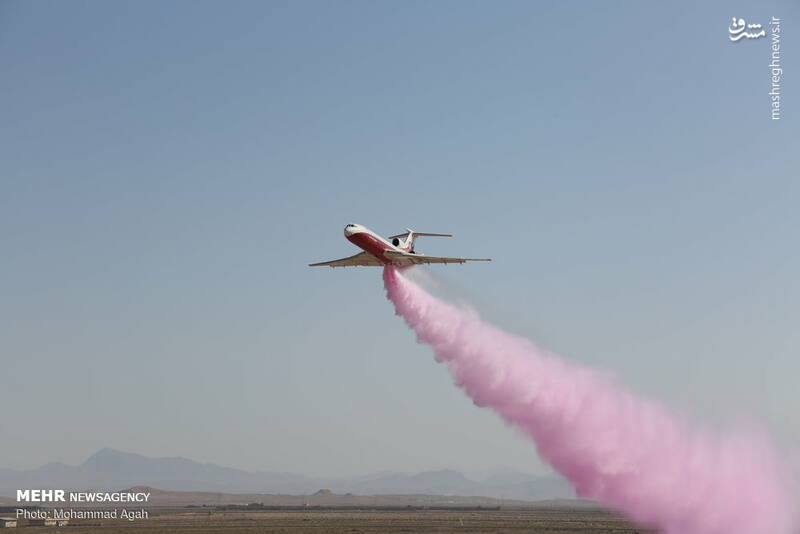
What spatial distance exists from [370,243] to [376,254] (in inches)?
127

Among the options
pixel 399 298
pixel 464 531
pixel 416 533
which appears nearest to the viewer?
pixel 399 298

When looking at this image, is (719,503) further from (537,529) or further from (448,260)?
(537,529)

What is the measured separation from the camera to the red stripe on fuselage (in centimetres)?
9319

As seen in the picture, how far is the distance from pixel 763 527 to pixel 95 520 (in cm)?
10941

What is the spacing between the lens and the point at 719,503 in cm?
8231

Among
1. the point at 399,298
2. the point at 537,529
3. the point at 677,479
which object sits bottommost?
the point at 537,529

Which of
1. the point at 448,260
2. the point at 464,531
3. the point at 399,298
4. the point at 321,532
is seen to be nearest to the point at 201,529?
the point at 321,532

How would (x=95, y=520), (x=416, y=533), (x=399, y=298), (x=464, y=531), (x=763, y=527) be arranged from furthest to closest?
(x=95, y=520) < (x=464, y=531) < (x=416, y=533) < (x=399, y=298) < (x=763, y=527)

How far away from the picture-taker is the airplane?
9325 cm

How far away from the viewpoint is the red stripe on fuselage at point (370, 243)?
93188 mm

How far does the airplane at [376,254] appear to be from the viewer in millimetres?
93250

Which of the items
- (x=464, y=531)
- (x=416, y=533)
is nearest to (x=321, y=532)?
(x=416, y=533)

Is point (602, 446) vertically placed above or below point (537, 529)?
above

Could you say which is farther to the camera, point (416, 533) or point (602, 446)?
point (416, 533)
